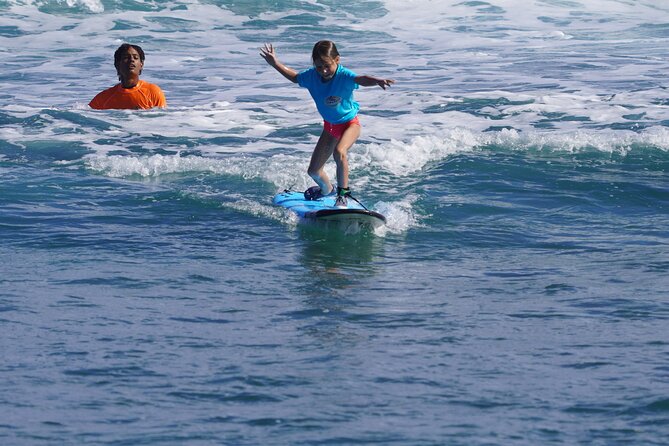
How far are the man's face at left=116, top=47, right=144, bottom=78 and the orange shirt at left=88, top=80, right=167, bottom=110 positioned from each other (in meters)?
0.61

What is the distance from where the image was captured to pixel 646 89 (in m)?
17.1

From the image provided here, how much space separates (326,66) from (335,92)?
26 cm

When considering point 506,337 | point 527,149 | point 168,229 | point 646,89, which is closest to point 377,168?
point 527,149

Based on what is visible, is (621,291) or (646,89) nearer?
(621,291)

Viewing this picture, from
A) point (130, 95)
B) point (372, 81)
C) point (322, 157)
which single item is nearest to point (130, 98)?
point (130, 95)

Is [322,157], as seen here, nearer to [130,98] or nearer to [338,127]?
[338,127]

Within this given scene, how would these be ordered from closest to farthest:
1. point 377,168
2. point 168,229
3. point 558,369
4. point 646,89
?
point 558,369 < point 168,229 < point 377,168 < point 646,89

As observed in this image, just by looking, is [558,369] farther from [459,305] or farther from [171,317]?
[171,317]

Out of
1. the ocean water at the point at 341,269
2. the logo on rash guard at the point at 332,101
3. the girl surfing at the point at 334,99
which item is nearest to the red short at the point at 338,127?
the girl surfing at the point at 334,99

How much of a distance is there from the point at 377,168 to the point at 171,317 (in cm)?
563

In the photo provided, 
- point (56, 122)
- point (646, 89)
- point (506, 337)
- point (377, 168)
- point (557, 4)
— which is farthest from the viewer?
point (557, 4)

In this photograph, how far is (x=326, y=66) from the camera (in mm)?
9031

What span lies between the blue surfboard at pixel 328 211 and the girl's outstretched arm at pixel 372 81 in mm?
973

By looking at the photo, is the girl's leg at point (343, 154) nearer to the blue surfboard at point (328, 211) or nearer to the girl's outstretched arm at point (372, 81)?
the blue surfboard at point (328, 211)
